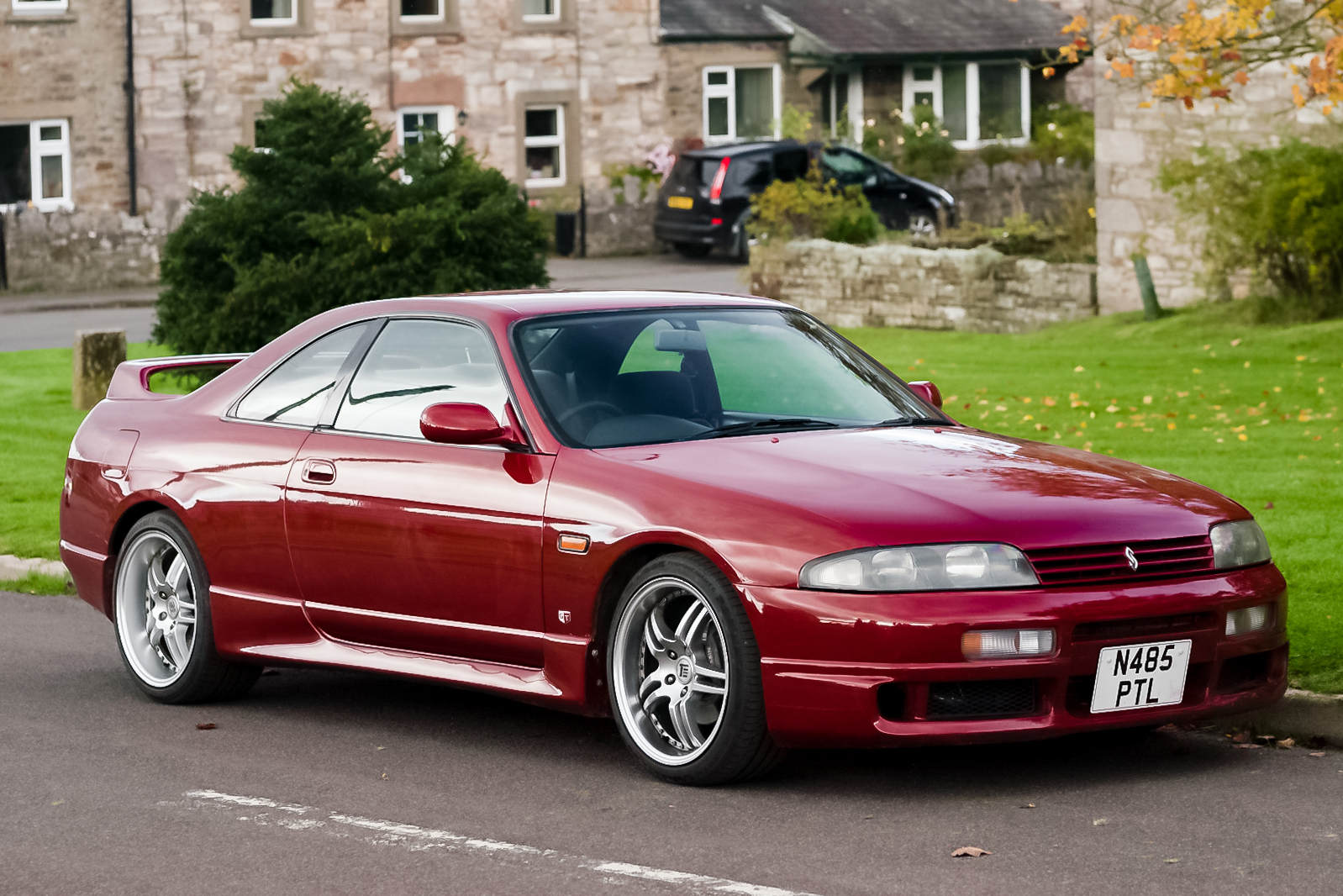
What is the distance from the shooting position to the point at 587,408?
702 centimetres

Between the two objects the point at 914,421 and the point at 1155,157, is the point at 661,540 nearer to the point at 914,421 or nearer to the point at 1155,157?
the point at 914,421

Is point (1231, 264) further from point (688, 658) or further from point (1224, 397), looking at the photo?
point (688, 658)

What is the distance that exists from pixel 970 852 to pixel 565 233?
1364 inches

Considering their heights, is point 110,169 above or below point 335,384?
above

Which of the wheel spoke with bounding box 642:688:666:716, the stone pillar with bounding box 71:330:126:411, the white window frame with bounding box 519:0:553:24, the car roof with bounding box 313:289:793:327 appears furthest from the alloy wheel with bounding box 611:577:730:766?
the white window frame with bounding box 519:0:553:24

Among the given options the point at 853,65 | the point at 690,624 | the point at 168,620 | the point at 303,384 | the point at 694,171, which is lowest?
the point at 168,620

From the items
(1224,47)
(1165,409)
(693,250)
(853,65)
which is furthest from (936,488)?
(853,65)

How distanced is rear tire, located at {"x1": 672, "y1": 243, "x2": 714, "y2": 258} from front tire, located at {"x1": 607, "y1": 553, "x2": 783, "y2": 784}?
31.4 metres

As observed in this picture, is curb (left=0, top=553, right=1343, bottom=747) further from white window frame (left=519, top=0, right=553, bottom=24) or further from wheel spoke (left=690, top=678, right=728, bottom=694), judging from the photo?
white window frame (left=519, top=0, right=553, bottom=24)

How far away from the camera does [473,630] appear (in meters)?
6.91

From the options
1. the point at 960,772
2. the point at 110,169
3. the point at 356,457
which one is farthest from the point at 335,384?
the point at 110,169

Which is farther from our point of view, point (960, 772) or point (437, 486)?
point (437, 486)

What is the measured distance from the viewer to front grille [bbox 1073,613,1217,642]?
6.04 meters

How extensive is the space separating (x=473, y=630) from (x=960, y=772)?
162 centimetres
